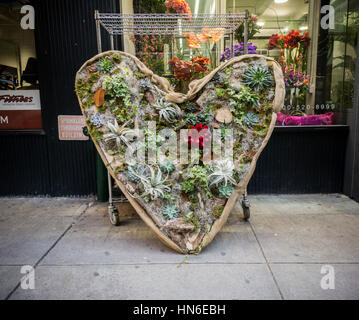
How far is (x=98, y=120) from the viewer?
3.53 m

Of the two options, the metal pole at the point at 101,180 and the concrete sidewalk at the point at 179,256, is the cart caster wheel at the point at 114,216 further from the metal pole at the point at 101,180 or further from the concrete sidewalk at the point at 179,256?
the metal pole at the point at 101,180

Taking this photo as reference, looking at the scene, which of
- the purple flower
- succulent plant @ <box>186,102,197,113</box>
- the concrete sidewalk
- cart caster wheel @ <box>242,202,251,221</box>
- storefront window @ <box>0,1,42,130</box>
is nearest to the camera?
the concrete sidewalk

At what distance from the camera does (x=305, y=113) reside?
513cm

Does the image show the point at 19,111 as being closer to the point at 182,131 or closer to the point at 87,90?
the point at 87,90

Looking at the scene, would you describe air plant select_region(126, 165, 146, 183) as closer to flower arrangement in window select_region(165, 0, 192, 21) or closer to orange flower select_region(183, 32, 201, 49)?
orange flower select_region(183, 32, 201, 49)

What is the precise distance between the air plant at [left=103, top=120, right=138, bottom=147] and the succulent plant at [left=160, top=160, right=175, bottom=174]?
0.47 m

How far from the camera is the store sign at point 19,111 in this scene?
5055mm

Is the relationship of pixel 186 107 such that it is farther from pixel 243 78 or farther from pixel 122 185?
pixel 122 185

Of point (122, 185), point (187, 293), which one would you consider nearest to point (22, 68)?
point (122, 185)

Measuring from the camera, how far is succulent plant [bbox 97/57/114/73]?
3607 mm

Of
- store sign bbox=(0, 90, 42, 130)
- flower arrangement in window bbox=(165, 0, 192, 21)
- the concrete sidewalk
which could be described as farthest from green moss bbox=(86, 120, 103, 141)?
flower arrangement in window bbox=(165, 0, 192, 21)
